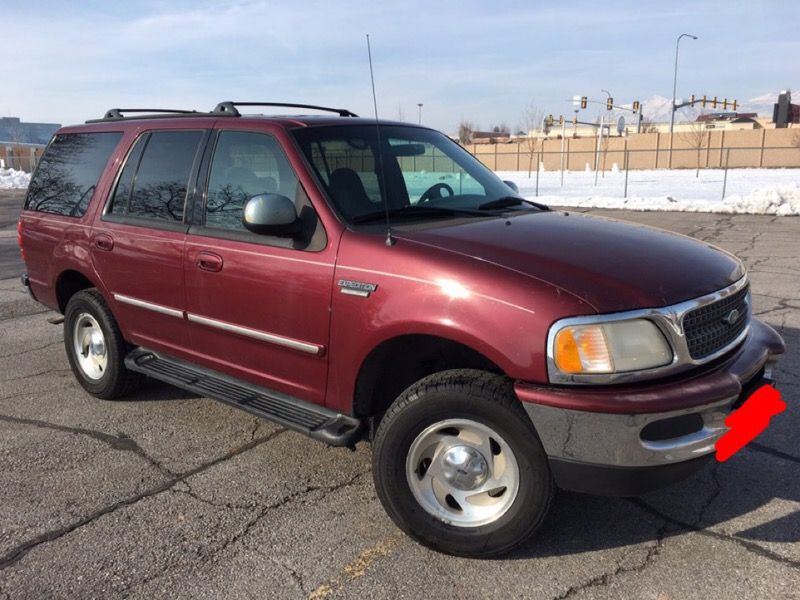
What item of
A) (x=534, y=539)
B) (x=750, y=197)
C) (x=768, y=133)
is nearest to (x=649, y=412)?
(x=534, y=539)

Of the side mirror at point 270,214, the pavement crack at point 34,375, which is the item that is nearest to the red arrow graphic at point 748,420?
the side mirror at point 270,214

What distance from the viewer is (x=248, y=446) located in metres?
3.87

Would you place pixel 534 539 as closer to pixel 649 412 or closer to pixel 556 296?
pixel 649 412

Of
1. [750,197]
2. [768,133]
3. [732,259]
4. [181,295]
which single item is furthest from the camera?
[768,133]

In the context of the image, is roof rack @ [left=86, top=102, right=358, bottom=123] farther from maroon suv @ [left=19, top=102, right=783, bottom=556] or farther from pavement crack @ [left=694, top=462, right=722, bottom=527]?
pavement crack @ [left=694, top=462, right=722, bottom=527]

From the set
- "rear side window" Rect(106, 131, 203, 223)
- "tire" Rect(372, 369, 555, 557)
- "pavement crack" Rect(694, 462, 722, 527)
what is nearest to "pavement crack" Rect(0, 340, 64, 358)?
"rear side window" Rect(106, 131, 203, 223)

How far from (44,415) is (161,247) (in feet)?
5.19

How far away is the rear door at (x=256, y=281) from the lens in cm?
312

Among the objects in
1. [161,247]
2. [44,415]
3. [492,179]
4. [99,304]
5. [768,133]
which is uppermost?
[768,133]

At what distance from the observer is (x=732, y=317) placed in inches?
111

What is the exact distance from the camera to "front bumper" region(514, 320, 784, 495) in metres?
2.37

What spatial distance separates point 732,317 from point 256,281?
7.30 feet

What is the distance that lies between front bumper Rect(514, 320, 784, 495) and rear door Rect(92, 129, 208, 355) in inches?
89.9

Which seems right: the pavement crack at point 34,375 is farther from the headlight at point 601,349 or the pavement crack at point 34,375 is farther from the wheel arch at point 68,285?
the headlight at point 601,349
